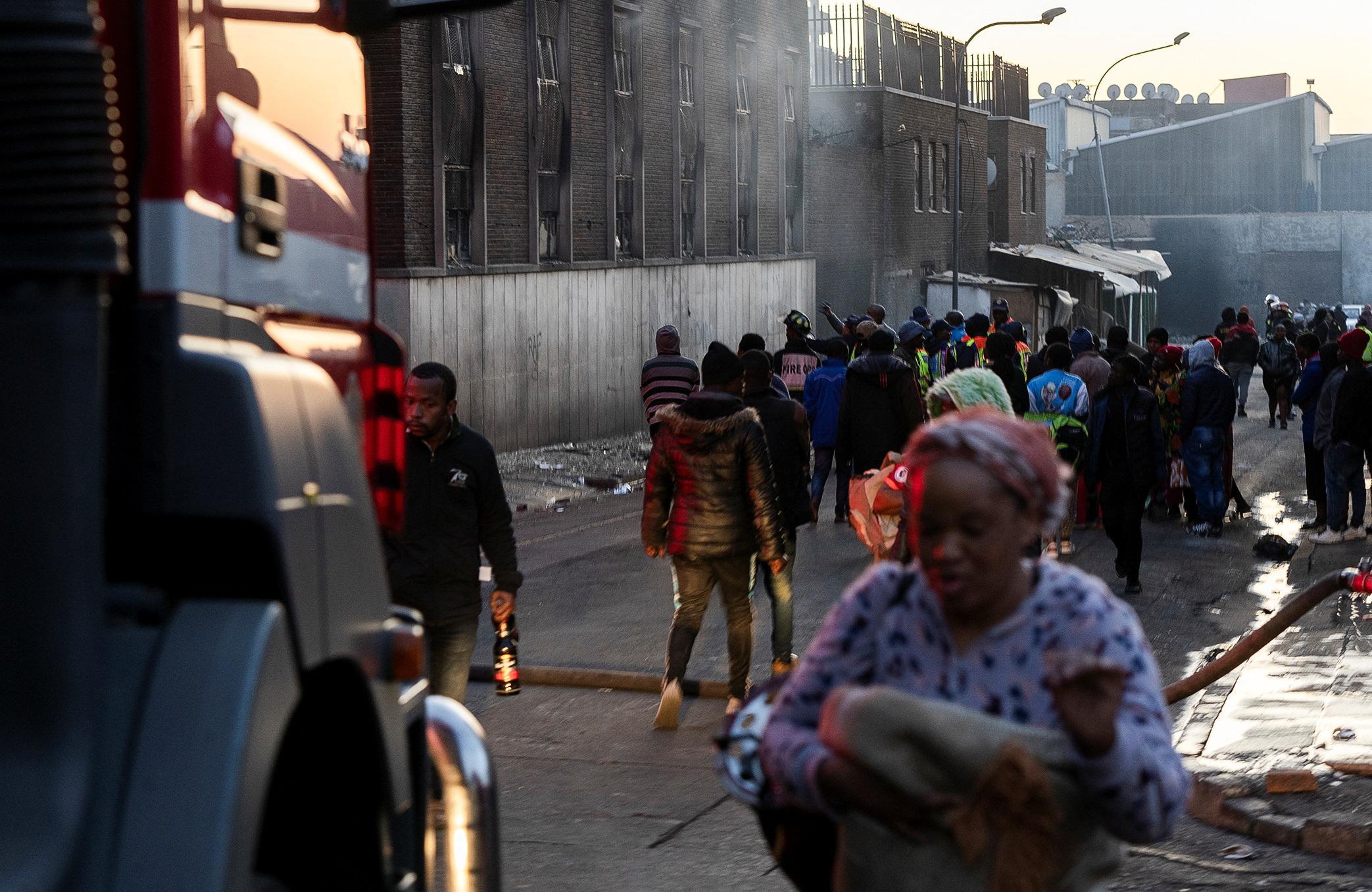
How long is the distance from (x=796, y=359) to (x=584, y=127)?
11.2 m

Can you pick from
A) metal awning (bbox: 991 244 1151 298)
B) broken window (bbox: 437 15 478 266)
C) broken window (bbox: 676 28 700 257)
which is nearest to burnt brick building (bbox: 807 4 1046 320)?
metal awning (bbox: 991 244 1151 298)

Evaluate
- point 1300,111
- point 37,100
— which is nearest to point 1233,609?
point 37,100

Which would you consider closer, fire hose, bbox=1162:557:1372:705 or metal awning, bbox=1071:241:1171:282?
fire hose, bbox=1162:557:1372:705

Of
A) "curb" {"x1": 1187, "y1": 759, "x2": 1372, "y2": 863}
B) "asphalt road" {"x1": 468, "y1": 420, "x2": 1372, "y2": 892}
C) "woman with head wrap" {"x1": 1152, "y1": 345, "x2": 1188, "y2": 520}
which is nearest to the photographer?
"asphalt road" {"x1": 468, "y1": 420, "x2": 1372, "y2": 892}

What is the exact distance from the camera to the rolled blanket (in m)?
2.74

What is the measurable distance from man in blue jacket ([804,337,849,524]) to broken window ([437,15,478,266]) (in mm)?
8454

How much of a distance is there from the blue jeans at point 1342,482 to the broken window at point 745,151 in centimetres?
2003

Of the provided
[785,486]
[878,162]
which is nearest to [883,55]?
[878,162]

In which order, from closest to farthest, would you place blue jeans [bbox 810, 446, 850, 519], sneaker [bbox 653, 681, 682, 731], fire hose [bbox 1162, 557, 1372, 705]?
fire hose [bbox 1162, 557, 1372, 705], sneaker [bbox 653, 681, 682, 731], blue jeans [bbox 810, 446, 850, 519]

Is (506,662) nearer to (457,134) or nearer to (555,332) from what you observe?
(457,134)

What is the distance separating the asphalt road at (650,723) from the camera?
6.80 meters

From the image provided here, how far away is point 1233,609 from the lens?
43.2ft

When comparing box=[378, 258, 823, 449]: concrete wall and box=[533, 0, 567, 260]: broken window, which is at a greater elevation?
box=[533, 0, 567, 260]: broken window

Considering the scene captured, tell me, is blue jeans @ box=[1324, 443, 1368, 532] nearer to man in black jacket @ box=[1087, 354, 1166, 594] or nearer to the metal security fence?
man in black jacket @ box=[1087, 354, 1166, 594]
